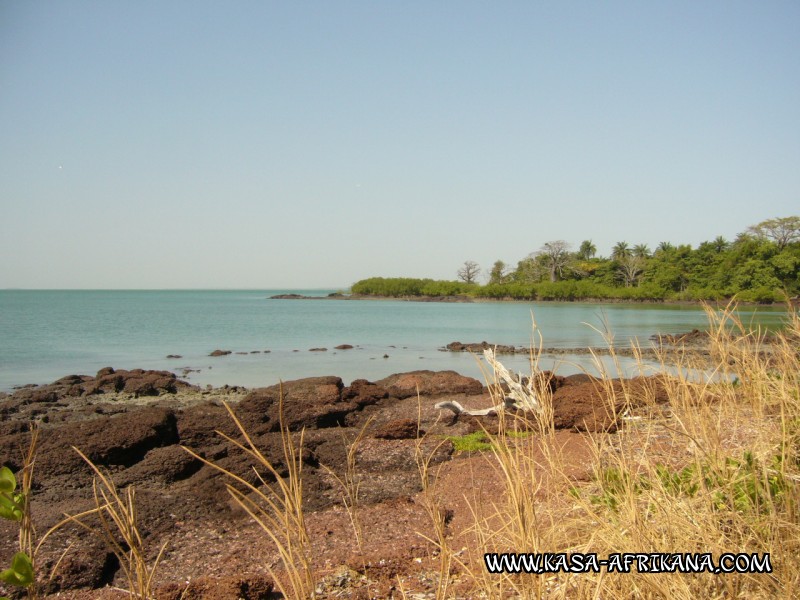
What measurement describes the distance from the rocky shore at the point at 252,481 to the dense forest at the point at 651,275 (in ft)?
89.4

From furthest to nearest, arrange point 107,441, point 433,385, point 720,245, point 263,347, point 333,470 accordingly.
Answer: point 720,245 < point 263,347 < point 433,385 < point 107,441 < point 333,470

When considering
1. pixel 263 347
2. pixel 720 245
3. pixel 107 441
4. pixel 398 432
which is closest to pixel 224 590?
pixel 107 441

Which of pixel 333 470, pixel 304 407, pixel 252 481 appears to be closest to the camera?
pixel 252 481

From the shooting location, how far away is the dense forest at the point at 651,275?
5953 cm

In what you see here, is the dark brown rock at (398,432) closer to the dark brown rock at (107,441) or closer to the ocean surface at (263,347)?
the dark brown rock at (107,441)

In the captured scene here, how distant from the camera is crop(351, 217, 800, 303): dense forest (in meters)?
59.5

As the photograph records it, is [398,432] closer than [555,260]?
Yes

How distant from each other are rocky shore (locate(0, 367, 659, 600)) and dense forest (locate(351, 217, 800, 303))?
89.4 ft

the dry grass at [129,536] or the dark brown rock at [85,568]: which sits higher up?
the dry grass at [129,536]

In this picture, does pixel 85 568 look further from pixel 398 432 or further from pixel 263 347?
pixel 263 347

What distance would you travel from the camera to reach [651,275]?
8300cm

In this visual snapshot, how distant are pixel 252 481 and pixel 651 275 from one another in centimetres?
8252

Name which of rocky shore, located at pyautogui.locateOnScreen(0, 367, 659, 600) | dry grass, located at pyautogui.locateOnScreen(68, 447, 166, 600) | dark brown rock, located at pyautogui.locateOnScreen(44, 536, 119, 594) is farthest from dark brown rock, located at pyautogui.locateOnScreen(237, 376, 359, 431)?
dry grass, located at pyautogui.locateOnScreen(68, 447, 166, 600)

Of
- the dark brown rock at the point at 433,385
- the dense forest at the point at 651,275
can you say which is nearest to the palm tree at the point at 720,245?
the dense forest at the point at 651,275
